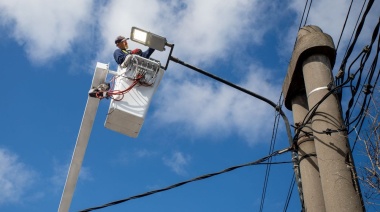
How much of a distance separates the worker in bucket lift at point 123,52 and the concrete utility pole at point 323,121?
7.55ft

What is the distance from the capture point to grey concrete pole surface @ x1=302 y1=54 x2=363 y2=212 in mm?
4148

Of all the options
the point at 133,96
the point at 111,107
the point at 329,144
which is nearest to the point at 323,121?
the point at 329,144

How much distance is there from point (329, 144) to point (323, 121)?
0.30 metres

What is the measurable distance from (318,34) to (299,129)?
1221 mm

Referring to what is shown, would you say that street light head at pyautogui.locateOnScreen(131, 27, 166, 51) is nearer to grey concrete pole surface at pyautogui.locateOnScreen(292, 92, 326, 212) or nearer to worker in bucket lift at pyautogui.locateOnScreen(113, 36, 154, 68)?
worker in bucket lift at pyautogui.locateOnScreen(113, 36, 154, 68)

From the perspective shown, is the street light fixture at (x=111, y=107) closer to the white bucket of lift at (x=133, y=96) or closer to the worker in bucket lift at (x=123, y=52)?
Answer: the white bucket of lift at (x=133, y=96)

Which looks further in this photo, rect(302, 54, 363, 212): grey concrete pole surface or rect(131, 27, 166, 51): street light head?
rect(131, 27, 166, 51): street light head

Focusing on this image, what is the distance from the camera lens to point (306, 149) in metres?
5.16

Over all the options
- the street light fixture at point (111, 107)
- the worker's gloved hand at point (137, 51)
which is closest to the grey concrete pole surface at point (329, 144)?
the street light fixture at point (111, 107)

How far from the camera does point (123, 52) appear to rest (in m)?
7.25

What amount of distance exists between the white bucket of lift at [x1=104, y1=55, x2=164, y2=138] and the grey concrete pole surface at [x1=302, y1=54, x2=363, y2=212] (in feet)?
7.91

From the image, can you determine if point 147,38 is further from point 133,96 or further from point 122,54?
point 122,54

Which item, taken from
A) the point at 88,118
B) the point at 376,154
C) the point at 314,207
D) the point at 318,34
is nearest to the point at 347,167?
the point at 376,154

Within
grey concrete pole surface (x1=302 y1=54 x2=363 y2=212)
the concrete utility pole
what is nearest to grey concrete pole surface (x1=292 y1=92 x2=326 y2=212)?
the concrete utility pole
